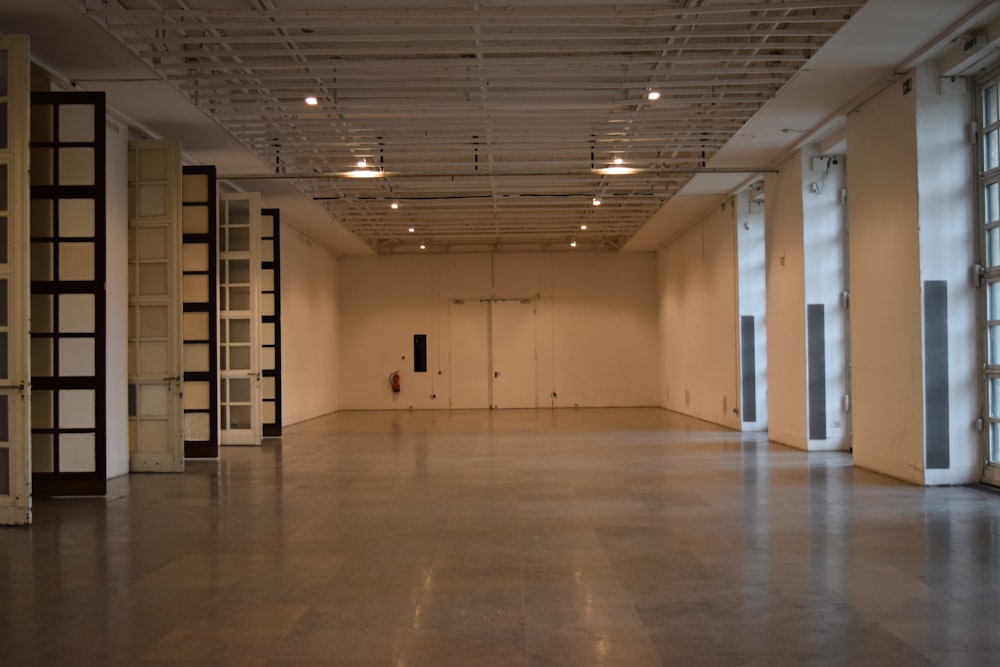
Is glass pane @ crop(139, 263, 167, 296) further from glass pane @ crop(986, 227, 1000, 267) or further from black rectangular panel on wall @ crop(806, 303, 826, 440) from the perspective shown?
glass pane @ crop(986, 227, 1000, 267)

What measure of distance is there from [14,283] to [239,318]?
20.2 feet

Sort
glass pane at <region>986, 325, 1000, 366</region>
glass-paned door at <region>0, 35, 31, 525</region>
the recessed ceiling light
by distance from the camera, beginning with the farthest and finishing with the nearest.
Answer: the recessed ceiling light, glass pane at <region>986, 325, 1000, 366</region>, glass-paned door at <region>0, 35, 31, 525</region>

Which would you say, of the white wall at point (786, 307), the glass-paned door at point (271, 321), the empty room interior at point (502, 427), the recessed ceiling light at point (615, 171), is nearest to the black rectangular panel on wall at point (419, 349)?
the empty room interior at point (502, 427)

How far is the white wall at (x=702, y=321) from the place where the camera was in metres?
15.1

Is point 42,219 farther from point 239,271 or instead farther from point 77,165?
point 239,271

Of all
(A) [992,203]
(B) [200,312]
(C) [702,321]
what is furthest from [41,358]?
(C) [702,321]

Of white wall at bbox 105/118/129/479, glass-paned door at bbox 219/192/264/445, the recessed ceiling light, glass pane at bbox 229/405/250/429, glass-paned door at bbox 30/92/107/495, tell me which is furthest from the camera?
glass pane at bbox 229/405/250/429

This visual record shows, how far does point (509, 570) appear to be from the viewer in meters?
5.28

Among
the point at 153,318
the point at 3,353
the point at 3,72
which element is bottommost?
the point at 3,353

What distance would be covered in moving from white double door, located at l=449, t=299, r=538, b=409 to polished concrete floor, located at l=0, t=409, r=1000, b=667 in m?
12.0

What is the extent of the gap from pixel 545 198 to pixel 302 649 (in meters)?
12.1

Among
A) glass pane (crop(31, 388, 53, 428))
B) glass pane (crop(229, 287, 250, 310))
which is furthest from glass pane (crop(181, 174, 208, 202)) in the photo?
glass pane (crop(31, 388, 53, 428))

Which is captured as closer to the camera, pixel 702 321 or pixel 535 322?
pixel 702 321

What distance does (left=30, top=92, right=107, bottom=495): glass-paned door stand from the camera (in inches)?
311
